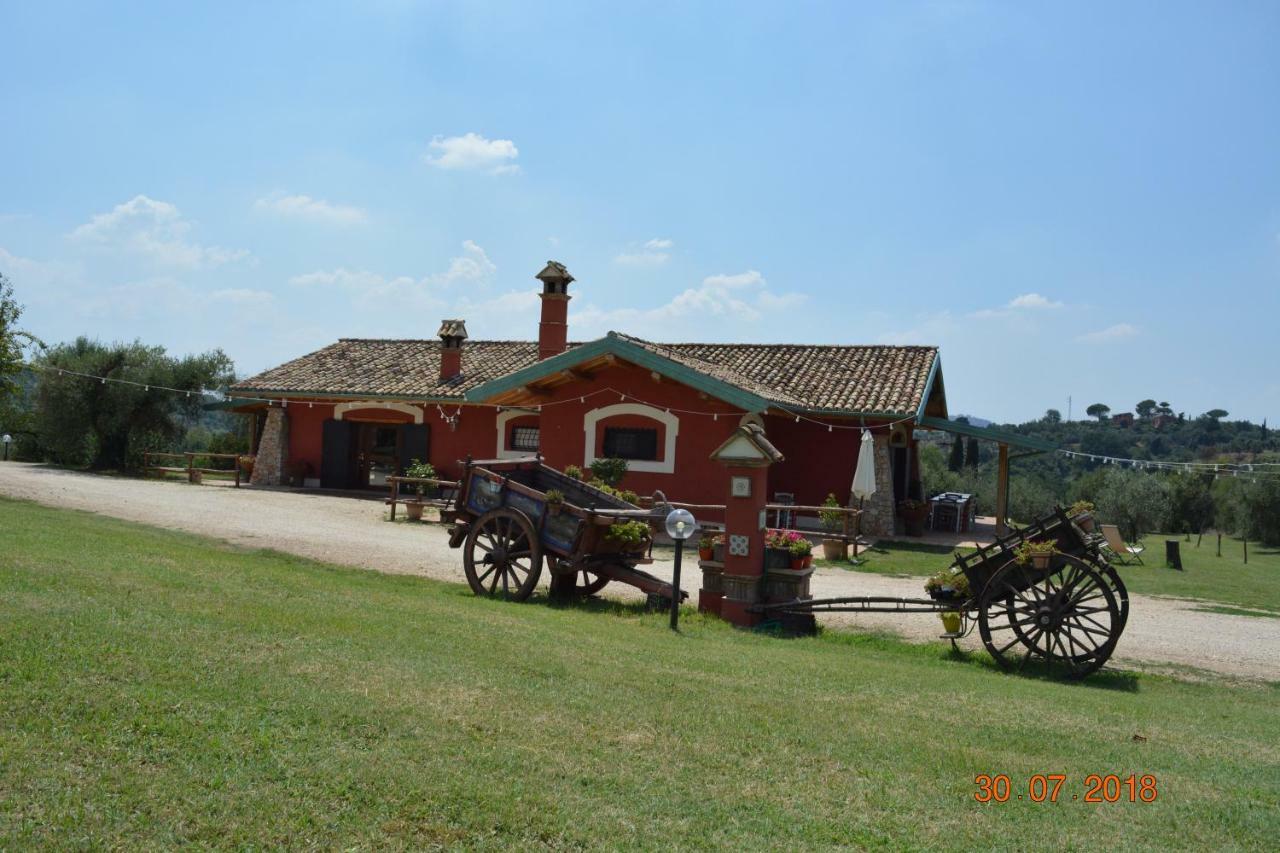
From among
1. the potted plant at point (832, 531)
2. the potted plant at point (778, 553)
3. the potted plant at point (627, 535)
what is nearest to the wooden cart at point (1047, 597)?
the potted plant at point (778, 553)

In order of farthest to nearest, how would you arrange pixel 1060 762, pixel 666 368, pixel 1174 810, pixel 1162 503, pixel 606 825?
pixel 1162 503 < pixel 666 368 < pixel 1060 762 < pixel 1174 810 < pixel 606 825

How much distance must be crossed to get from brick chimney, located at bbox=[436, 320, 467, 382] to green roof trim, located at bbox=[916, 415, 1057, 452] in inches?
493

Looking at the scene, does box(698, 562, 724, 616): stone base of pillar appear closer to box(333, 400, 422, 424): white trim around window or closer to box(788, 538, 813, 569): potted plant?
box(788, 538, 813, 569): potted plant

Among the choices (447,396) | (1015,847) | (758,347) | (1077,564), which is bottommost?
(1015,847)

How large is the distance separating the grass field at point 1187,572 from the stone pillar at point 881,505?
0.73 m

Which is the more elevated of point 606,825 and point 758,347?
point 758,347

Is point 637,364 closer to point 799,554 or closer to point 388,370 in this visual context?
point 799,554

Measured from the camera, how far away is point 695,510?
19.2 meters

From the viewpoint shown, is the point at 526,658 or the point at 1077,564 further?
the point at 1077,564

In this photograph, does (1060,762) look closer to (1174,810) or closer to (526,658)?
(1174,810)

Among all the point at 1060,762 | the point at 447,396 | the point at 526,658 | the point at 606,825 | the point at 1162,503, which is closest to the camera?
the point at 606,825

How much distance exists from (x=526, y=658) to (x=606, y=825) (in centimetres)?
287

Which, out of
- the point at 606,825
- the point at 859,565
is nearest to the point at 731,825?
the point at 606,825

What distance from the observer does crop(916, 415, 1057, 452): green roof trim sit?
68.0 feet
